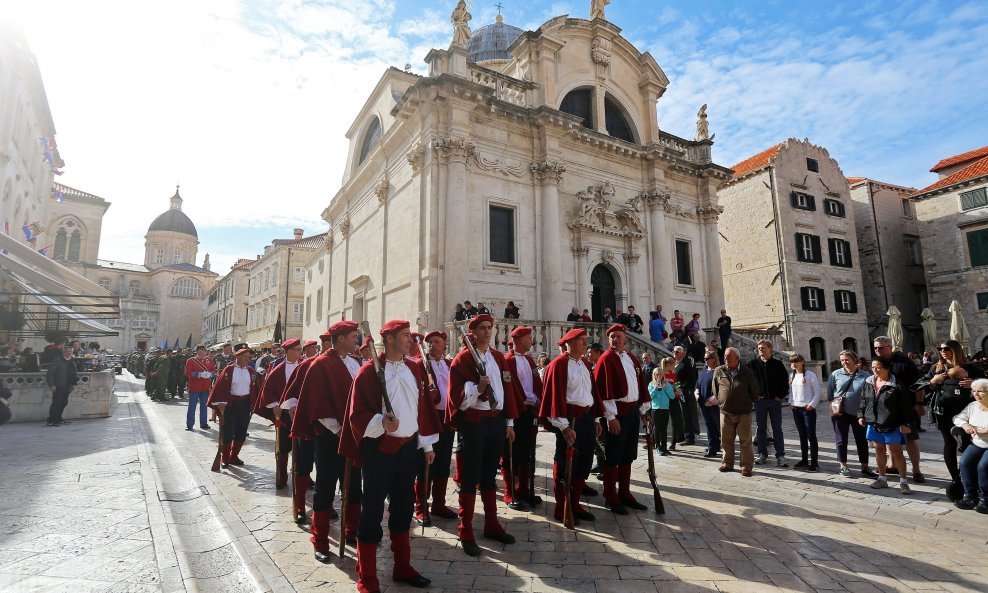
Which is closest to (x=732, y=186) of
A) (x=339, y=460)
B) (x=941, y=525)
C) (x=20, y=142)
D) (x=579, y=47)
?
(x=579, y=47)

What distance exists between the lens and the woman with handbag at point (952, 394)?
18.8ft

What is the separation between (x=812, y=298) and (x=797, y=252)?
2.78 metres

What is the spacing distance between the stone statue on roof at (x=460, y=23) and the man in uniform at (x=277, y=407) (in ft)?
43.5

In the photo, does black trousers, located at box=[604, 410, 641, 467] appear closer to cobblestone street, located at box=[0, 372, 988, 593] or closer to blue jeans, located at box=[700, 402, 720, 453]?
cobblestone street, located at box=[0, 372, 988, 593]

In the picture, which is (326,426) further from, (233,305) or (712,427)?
(233,305)

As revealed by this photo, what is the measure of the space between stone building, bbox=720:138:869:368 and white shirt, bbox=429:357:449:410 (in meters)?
26.1

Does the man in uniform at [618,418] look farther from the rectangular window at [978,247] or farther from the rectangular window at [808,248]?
the rectangular window at [978,247]

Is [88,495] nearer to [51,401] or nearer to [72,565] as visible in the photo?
[72,565]

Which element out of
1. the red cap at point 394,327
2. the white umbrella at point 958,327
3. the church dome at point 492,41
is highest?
the church dome at point 492,41

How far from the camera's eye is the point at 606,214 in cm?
1853

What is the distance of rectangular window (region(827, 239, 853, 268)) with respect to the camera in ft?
96.2

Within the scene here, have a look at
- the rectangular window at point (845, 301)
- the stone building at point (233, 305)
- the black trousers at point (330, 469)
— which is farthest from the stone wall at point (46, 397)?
the stone building at point (233, 305)


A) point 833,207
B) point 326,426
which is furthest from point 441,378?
point 833,207

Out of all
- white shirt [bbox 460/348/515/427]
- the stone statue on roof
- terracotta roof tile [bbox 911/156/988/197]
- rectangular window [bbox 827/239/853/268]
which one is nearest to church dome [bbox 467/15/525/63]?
the stone statue on roof
